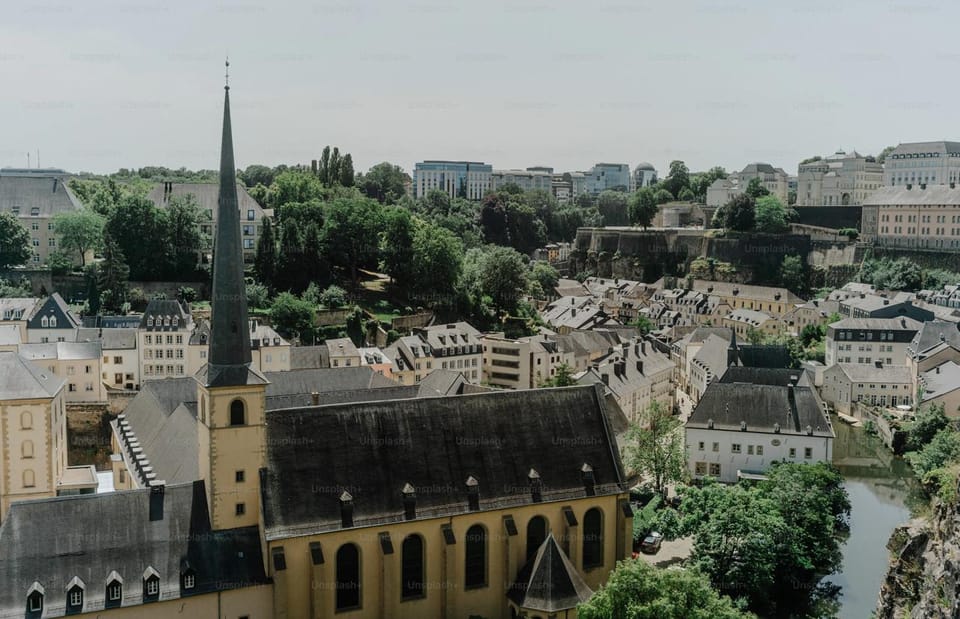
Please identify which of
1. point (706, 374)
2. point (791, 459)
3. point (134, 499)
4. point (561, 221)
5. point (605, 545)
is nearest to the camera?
point (134, 499)

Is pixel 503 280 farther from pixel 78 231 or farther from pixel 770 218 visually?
pixel 770 218

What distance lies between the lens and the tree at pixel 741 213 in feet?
476

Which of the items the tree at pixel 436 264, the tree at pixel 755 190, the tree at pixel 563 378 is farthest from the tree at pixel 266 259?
the tree at pixel 755 190

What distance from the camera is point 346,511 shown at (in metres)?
34.0

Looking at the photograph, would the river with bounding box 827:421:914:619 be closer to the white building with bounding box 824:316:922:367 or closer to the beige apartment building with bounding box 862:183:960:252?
the white building with bounding box 824:316:922:367

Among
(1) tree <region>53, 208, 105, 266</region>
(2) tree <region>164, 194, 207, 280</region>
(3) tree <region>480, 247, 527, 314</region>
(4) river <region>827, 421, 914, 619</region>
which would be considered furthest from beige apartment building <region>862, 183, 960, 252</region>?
(1) tree <region>53, 208, 105, 266</region>

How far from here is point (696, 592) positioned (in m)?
29.6

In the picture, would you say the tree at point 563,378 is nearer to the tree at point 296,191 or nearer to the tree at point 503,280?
the tree at point 503,280

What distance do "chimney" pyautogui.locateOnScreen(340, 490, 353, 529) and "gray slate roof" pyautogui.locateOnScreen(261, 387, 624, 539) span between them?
195 mm

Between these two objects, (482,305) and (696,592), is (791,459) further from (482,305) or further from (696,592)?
(482,305)

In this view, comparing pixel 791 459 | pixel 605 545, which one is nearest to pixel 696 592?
pixel 605 545

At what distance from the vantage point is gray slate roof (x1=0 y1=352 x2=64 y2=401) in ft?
156

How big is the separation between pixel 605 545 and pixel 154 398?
28.9 m

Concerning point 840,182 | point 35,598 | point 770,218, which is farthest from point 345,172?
point 35,598
